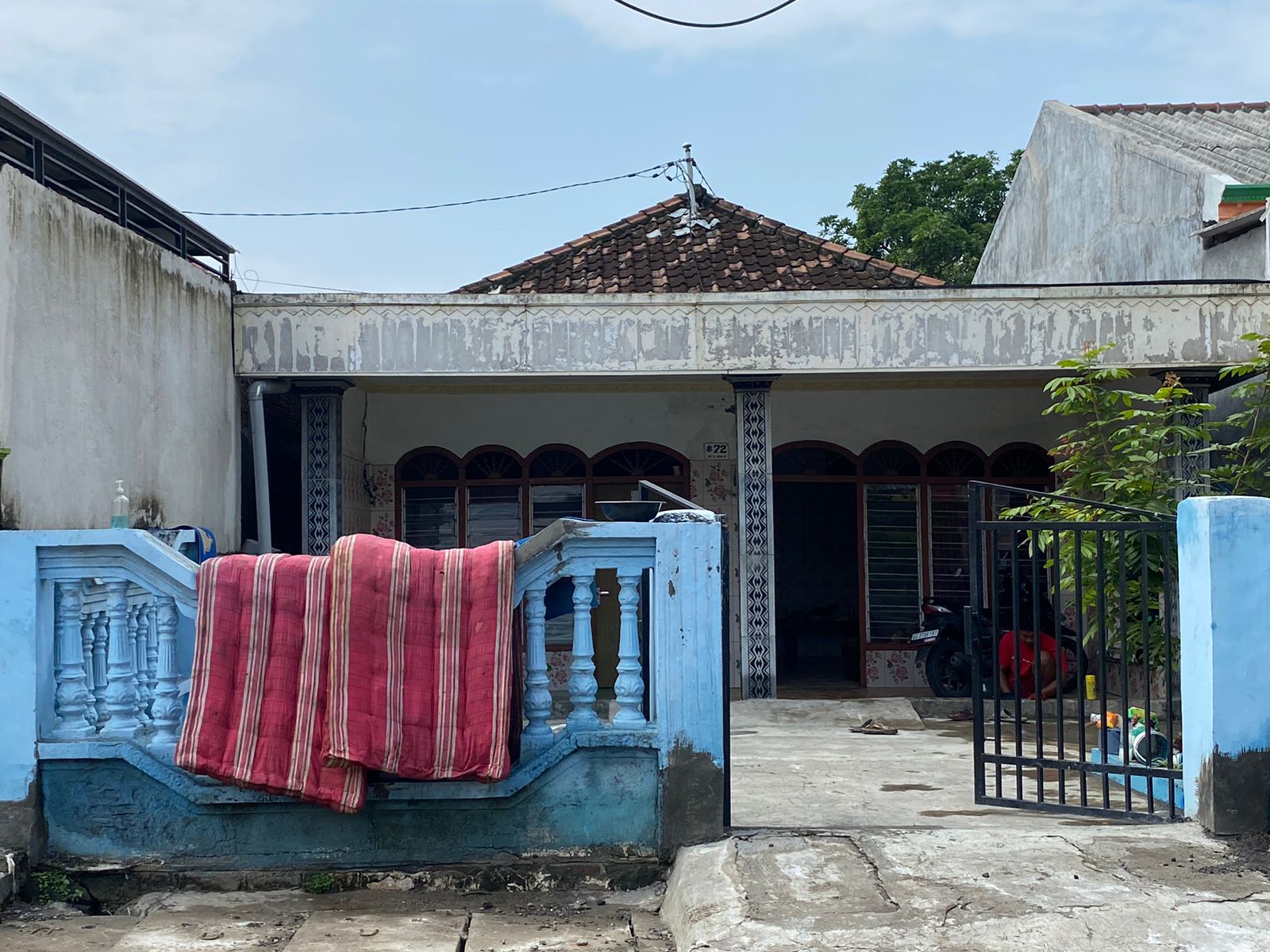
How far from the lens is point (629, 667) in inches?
181

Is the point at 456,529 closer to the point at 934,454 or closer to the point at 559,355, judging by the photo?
the point at 559,355

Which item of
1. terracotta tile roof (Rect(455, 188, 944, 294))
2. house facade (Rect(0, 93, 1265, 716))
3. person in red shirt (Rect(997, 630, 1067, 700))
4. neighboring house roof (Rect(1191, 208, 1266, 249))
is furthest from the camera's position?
terracotta tile roof (Rect(455, 188, 944, 294))

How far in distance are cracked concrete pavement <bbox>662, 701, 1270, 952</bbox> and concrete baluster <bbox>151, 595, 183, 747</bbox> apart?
1.93 meters

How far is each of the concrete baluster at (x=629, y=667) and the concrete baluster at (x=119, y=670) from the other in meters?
1.79

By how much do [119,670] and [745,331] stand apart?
18.1 ft

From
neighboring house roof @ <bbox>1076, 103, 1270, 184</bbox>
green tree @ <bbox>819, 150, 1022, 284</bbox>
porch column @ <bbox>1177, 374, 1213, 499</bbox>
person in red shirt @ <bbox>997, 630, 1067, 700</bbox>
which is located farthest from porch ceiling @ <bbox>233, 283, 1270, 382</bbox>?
green tree @ <bbox>819, 150, 1022, 284</bbox>

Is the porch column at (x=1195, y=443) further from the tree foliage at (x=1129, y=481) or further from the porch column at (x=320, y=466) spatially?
the porch column at (x=320, y=466)

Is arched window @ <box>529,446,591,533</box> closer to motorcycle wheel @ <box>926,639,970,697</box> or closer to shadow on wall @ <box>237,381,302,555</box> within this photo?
shadow on wall @ <box>237,381,302,555</box>

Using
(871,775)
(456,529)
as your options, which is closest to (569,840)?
(871,775)

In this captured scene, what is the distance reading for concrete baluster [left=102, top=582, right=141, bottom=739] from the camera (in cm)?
452

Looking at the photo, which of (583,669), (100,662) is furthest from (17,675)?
(583,669)

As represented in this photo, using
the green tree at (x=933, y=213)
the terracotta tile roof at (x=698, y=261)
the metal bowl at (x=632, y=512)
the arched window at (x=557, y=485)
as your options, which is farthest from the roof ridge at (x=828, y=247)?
the green tree at (x=933, y=213)

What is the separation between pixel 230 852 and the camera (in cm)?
453

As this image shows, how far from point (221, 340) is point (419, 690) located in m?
5.12
